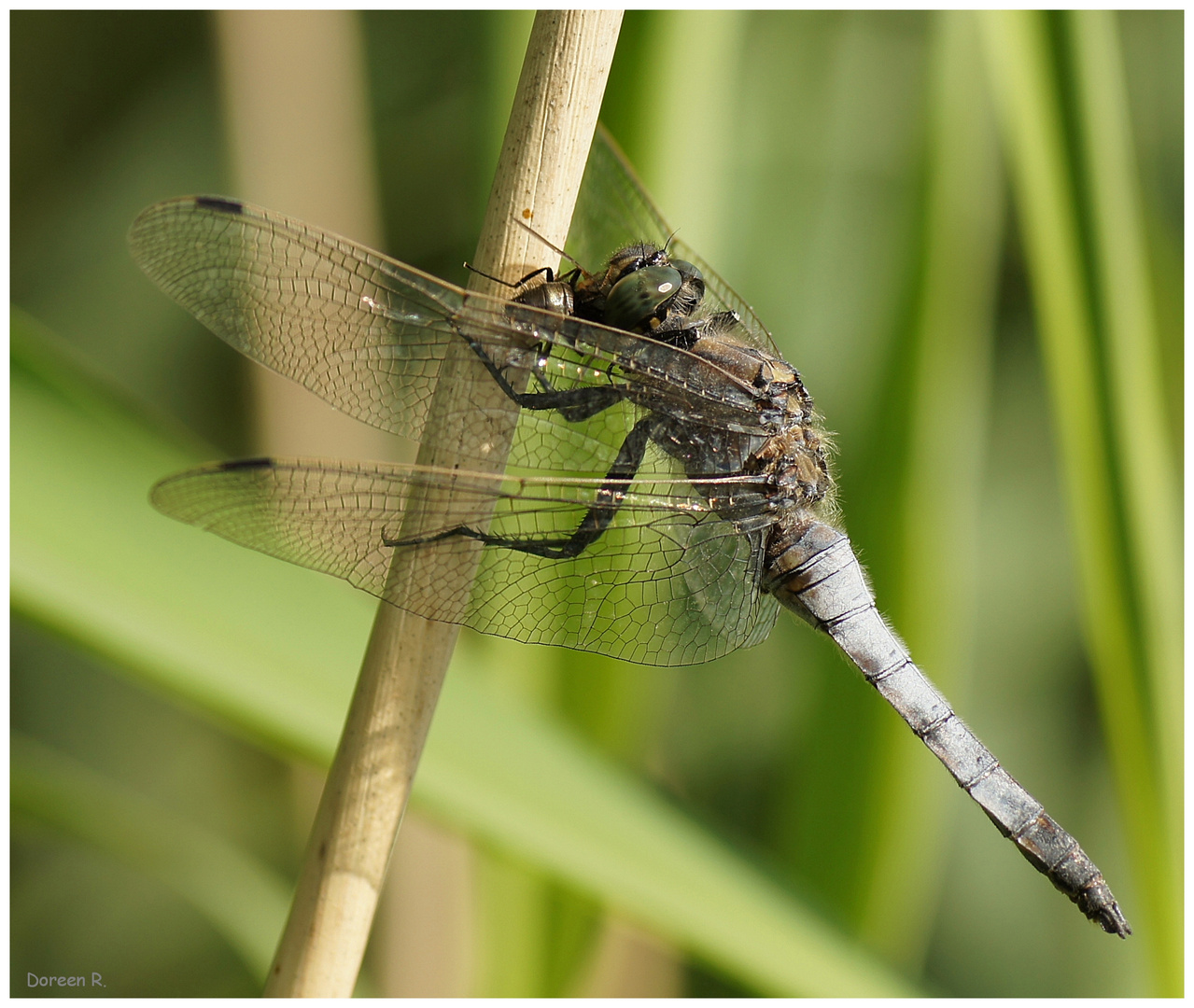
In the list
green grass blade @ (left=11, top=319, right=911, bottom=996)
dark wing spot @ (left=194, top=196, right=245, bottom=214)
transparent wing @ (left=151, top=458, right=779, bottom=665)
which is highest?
dark wing spot @ (left=194, top=196, right=245, bottom=214)

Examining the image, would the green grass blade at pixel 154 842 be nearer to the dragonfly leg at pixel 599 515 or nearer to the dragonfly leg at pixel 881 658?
the dragonfly leg at pixel 599 515

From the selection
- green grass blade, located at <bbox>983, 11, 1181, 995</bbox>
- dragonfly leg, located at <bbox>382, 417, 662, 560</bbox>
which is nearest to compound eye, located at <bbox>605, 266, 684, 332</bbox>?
dragonfly leg, located at <bbox>382, 417, 662, 560</bbox>

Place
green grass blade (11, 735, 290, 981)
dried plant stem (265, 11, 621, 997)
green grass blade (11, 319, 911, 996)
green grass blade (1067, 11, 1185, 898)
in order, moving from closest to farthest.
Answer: dried plant stem (265, 11, 621, 997)
green grass blade (11, 319, 911, 996)
green grass blade (1067, 11, 1185, 898)
green grass blade (11, 735, 290, 981)

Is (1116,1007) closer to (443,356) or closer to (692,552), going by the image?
(692,552)

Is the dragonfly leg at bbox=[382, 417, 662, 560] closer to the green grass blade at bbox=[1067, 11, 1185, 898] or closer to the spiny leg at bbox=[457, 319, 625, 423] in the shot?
the spiny leg at bbox=[457, 319, 625, 423]

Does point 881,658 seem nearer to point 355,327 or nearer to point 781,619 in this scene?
point 781,619

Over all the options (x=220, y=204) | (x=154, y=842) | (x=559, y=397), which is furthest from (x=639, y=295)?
(x=154, y=842)

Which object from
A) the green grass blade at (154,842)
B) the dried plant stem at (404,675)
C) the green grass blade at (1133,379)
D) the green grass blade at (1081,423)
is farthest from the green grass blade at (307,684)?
the green grass blade at (154,842)
